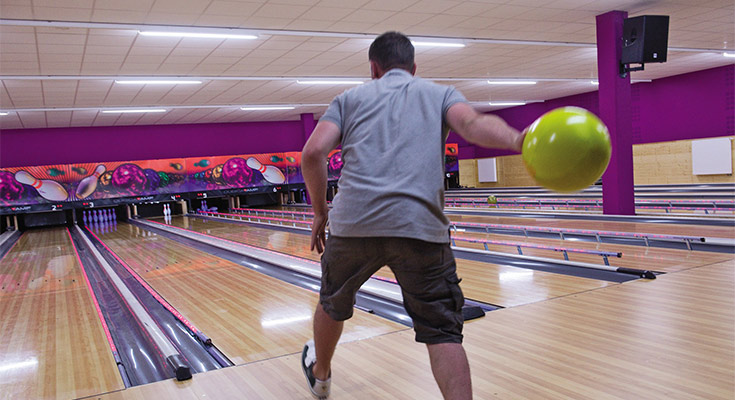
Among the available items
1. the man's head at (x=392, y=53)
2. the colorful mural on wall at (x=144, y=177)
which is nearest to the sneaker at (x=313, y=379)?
the man's head at (x=392, y=53)

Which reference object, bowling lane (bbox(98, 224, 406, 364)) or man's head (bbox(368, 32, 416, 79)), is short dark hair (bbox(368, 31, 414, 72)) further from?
bowling lane (bbox(98, 224, 406, 364))

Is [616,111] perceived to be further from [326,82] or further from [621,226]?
[326,82]

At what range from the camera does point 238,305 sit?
3.59 metres

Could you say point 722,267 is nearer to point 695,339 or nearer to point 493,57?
point 695,339

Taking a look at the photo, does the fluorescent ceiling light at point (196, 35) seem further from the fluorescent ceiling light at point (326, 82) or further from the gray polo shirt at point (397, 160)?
the gray polo shirt at point (397, 160)

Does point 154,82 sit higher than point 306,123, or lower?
higher

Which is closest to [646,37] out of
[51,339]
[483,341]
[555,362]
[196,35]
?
[196,35]

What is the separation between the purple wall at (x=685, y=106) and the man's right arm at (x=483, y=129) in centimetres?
1194

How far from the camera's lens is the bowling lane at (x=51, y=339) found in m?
2.21

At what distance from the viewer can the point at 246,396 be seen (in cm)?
191

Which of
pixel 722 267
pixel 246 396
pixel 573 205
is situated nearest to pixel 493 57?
pixel 573 205

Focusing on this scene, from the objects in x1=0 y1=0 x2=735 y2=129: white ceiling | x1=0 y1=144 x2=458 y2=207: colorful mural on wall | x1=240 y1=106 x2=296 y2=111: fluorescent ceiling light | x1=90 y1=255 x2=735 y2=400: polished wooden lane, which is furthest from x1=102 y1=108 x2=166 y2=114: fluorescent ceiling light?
x1=90 y1=255 x2=735 y2=400: polished wooden lane

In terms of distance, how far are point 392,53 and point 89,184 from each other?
483 inches

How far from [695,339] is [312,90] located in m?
8.71
